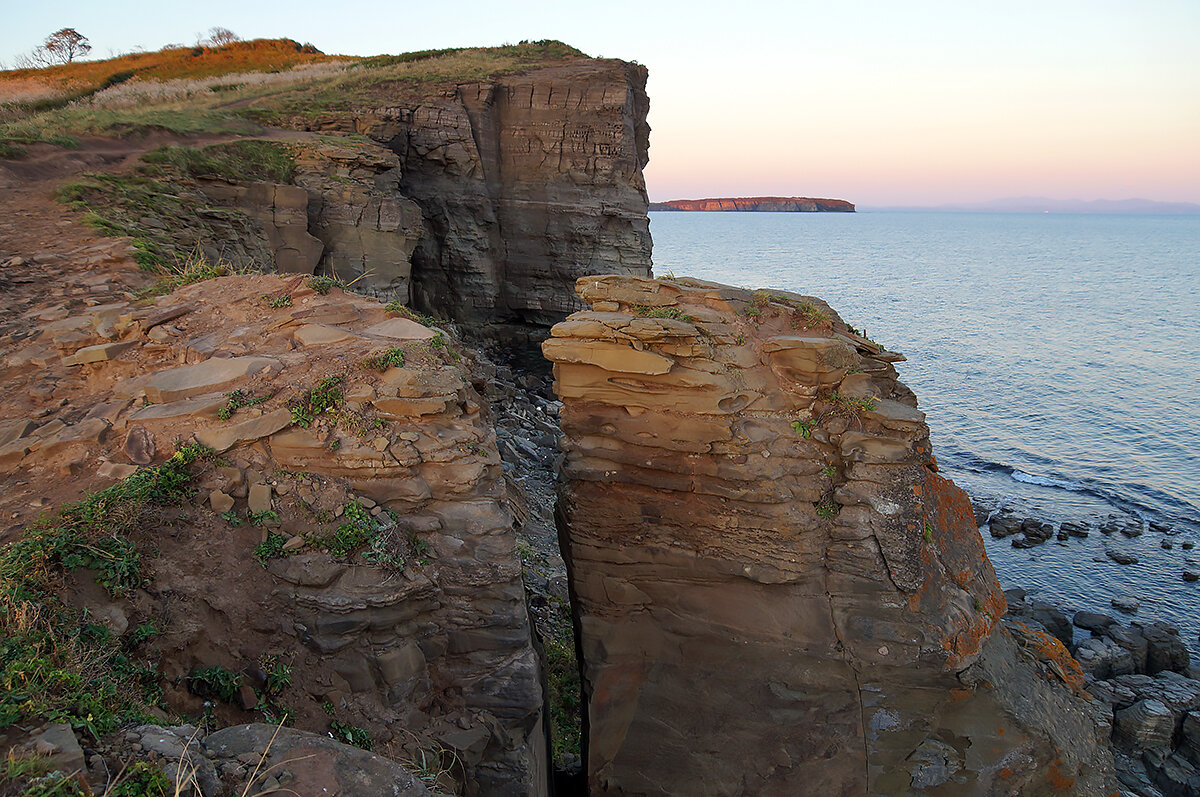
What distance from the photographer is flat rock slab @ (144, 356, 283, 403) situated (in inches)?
288

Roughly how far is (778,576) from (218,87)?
120ft

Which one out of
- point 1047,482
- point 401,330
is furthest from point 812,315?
point 1047,482

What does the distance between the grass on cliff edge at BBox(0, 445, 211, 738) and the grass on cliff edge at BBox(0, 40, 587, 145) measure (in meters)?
16.0

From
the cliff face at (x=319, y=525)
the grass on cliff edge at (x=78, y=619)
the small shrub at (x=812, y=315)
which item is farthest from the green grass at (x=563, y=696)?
the grass on cliff edge at (x=78, y=619)

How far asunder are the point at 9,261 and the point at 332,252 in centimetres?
1161

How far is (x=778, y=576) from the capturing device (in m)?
8.52

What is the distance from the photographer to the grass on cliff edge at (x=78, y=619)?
3.87 meters

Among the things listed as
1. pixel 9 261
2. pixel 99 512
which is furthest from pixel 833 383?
pixel 9 261

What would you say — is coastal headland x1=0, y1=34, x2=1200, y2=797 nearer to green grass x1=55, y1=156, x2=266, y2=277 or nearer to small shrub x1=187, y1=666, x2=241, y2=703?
small shrub x1=187, y1=666, x2=241, y2=703

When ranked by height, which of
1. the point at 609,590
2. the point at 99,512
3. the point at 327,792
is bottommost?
the point at 609,590

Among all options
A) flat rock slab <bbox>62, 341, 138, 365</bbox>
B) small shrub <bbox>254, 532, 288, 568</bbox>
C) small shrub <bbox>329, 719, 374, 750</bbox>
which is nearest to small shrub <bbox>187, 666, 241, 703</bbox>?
small shrub <bbox>329, 719, 374, 750</bbox>

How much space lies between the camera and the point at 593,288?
938cm

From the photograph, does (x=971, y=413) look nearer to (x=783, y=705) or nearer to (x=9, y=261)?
(x=783, y=705)

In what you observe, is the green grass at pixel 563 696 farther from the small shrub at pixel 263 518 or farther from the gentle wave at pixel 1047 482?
the gentle wave at pixel 1047 482
